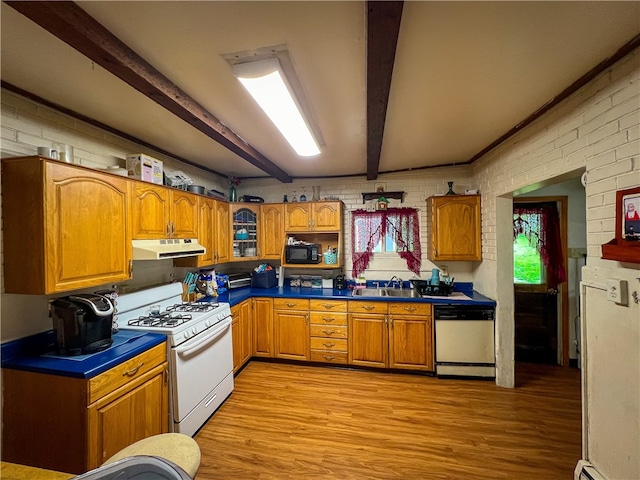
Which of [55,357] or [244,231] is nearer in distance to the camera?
[55,357]

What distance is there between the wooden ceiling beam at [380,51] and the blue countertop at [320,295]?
188cm

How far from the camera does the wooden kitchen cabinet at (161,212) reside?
193 cm

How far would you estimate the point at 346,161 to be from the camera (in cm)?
286

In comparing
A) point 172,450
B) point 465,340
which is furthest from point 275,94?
point 465,340

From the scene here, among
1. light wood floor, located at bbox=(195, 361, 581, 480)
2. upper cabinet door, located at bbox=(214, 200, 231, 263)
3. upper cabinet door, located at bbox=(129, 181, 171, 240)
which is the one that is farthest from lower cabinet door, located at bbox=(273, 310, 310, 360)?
upper cabinet door, located at bbox=(129, 181, 171, 240)

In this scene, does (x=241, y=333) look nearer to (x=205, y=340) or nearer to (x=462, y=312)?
(x=205, y=340)

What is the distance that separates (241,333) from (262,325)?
1.02 ft

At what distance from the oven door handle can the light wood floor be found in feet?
2.23

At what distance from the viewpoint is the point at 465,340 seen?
263cm

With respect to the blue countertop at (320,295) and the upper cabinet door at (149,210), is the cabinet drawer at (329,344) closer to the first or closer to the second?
A: the blue countertop at (320,295)

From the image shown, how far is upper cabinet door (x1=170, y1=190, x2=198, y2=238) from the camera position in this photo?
2.29 metres

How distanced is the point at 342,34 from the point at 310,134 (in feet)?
3.02

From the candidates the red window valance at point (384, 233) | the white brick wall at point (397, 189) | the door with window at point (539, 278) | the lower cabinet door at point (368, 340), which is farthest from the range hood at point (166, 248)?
the door with window at point (539, 278)

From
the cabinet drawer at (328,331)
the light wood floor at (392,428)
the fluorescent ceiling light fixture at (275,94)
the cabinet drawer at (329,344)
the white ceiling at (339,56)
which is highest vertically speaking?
the white ceiling at (339,56)
